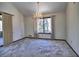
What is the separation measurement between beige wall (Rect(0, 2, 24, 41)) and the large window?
114cm

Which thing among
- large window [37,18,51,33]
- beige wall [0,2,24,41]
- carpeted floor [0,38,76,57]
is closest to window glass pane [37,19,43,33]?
large window [37,18,51,33]

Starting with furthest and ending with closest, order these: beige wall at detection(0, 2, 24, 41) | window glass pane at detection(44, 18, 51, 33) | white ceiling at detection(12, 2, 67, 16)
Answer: window glass pane at detection(44, 18, 51, 33)
white ceiling at detection(12, 2, 67, 16)
beige wall at detection(0, 2, 24, 41)

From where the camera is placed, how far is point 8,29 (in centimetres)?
584

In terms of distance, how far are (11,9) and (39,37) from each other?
2598 mm

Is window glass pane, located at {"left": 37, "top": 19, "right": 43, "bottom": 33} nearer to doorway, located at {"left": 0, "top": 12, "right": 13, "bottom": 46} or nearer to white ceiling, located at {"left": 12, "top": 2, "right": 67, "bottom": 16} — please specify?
white ceiling, located at {"left": 12, "top": 2, "right": 67, "bottom": 16}

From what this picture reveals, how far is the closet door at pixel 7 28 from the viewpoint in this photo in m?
5.48

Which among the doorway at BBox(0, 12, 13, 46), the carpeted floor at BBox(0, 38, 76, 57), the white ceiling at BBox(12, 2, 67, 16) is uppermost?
the white ceiling at BBox(12, 2, 67, 16)

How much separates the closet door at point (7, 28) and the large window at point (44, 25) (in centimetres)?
213

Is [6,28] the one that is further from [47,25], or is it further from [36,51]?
[47,25]

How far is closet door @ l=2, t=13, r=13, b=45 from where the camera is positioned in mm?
5477

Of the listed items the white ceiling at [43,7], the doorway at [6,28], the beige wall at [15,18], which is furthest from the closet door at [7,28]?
the white ceiling at [43,7]

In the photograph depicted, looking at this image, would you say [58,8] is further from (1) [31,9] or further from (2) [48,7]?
(1) [31,9]

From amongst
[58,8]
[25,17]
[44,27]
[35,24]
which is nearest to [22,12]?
[25,17]

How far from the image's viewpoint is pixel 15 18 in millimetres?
6660
